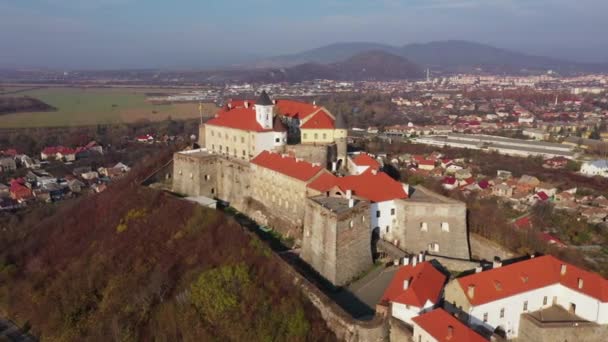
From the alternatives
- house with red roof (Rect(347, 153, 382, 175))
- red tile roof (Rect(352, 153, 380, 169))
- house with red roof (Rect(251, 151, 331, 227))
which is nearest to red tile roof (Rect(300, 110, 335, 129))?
house with red roof (Rect(347, 153, 382, 175))

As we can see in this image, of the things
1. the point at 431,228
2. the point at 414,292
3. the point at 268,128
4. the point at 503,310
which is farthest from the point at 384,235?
the point at 268,128

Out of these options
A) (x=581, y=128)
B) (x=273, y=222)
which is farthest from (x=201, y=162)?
(x=581, y=128)

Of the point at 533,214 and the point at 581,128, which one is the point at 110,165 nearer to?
the point at 533,214

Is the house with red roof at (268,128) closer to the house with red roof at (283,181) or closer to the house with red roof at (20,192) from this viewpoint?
the house with red roof at (283,181)

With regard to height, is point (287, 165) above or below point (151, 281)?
above

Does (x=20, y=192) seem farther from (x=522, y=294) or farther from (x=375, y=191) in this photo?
(x=522, y=294)

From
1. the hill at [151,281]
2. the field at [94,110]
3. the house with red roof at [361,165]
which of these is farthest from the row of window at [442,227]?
the field at [94,110]

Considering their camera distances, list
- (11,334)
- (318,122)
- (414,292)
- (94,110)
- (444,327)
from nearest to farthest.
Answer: (444,327) < (414,292) < (11,334) < (318,122) < (94,110)
